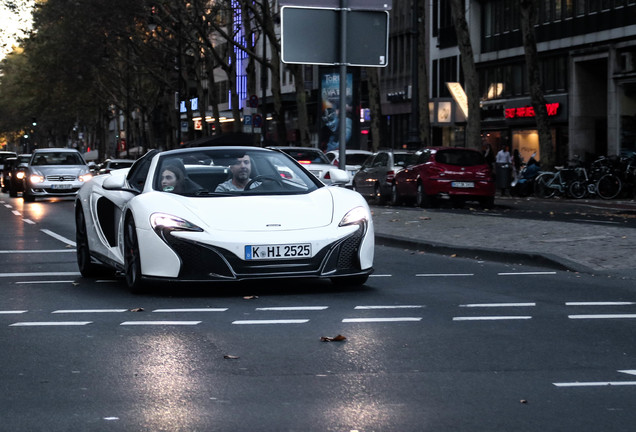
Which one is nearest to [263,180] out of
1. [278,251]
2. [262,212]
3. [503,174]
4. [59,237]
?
[262,212]

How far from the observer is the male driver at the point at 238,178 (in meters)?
12.0

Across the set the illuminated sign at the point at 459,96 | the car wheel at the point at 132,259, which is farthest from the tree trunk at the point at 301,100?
the car wheel at the point at 132,259

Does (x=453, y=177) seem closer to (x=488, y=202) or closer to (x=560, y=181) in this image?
(x=488, y=202)

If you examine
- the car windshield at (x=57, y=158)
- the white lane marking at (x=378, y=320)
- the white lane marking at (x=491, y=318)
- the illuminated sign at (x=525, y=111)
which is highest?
the illuminated sign at (x=525, y=111)

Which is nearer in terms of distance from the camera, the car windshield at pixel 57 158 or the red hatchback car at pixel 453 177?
the red hatchback car at pixel 453 177

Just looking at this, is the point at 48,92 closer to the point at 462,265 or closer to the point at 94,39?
the point at 94,39

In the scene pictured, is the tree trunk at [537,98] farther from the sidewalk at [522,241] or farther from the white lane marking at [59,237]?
the white lane marking at [59,237]

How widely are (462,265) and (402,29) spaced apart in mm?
59387

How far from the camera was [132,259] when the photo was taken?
1138cm

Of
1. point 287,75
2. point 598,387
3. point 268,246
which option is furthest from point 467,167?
point 287,75

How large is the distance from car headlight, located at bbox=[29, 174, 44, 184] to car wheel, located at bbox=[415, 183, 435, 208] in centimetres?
1275

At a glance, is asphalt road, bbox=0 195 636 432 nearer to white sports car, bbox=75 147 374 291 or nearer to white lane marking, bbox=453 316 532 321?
white lane marking, bbox=453 316 532 321

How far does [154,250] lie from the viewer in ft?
36.1

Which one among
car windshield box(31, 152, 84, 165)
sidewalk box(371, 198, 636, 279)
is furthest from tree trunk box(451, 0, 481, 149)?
sidewalk box(371, 198, 636, 279)
